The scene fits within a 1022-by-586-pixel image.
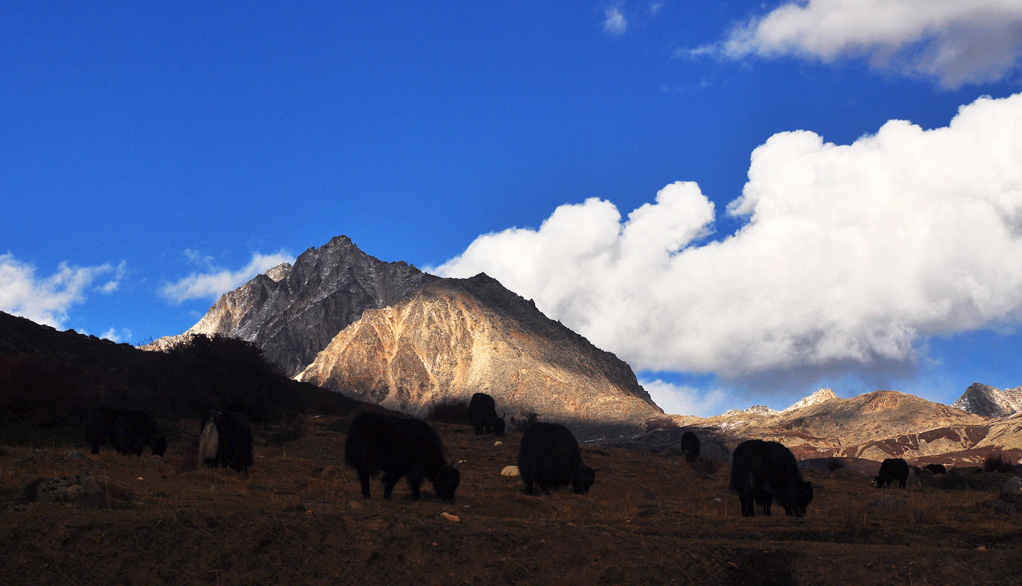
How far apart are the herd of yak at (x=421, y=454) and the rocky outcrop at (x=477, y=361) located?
239 ft

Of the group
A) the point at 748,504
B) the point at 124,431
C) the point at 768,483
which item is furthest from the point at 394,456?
the point at 124,431

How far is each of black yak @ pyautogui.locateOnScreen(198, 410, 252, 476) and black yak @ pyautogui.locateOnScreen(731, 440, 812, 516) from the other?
34.7ft

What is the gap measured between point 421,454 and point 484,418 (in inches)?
828

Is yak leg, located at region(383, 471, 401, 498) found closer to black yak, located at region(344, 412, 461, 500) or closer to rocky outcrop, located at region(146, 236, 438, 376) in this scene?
black yak, located at region(344, 412, 461, 500)

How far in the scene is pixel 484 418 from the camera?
34094mm

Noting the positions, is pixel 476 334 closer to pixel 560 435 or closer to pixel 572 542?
pixel 560 435

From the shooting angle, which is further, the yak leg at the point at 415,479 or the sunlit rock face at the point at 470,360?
the sunlit rock face at the point at 470,360

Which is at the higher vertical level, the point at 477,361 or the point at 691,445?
the point at 477,361

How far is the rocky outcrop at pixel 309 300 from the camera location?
158 metres

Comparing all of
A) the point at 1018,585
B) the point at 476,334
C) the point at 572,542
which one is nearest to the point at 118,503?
the point at 572,542

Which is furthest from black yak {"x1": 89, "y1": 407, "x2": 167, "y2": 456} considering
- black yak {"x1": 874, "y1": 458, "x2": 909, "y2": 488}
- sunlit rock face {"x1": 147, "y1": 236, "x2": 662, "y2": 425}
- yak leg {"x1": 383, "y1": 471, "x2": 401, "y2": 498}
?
sunlit rock face {"x1": 147, "y1": 236, "x2": 662, "y2": 425}

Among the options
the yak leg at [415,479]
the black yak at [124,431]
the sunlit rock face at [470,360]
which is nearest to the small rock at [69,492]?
the yak leg at [415,479]

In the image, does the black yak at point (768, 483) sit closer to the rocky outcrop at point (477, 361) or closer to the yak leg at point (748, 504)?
the yak leg at point (748, 504)

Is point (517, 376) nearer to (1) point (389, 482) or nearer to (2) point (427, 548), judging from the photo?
(1) point (389, 482)
